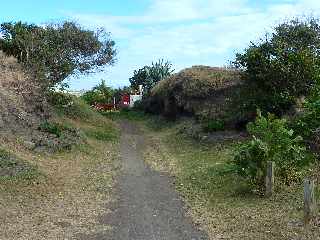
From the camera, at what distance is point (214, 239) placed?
910 centimetres

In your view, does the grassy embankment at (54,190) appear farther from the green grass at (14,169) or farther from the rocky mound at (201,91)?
the rocky mound at (201,91)

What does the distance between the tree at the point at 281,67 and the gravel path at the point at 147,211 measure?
247 inches

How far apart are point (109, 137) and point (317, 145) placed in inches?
457

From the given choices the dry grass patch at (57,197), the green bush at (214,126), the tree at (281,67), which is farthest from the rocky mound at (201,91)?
the dry grass patch at (57,197)

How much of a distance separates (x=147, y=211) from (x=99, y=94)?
3896 cm

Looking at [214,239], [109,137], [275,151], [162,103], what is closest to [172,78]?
[162,103]

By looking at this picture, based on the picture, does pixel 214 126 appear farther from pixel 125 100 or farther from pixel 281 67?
pixel 125 100

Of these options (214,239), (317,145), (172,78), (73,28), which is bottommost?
(214,239)

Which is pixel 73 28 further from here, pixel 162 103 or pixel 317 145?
pixel 317 145

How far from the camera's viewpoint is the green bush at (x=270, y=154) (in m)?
12.0

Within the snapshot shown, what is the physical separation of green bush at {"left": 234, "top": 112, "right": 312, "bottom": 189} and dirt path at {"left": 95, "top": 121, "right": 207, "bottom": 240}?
171 centimetres

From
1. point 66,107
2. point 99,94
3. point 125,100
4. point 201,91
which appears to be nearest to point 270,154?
point 201,91

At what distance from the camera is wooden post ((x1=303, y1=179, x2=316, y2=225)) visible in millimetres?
8898

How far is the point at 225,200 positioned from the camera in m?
12.0
